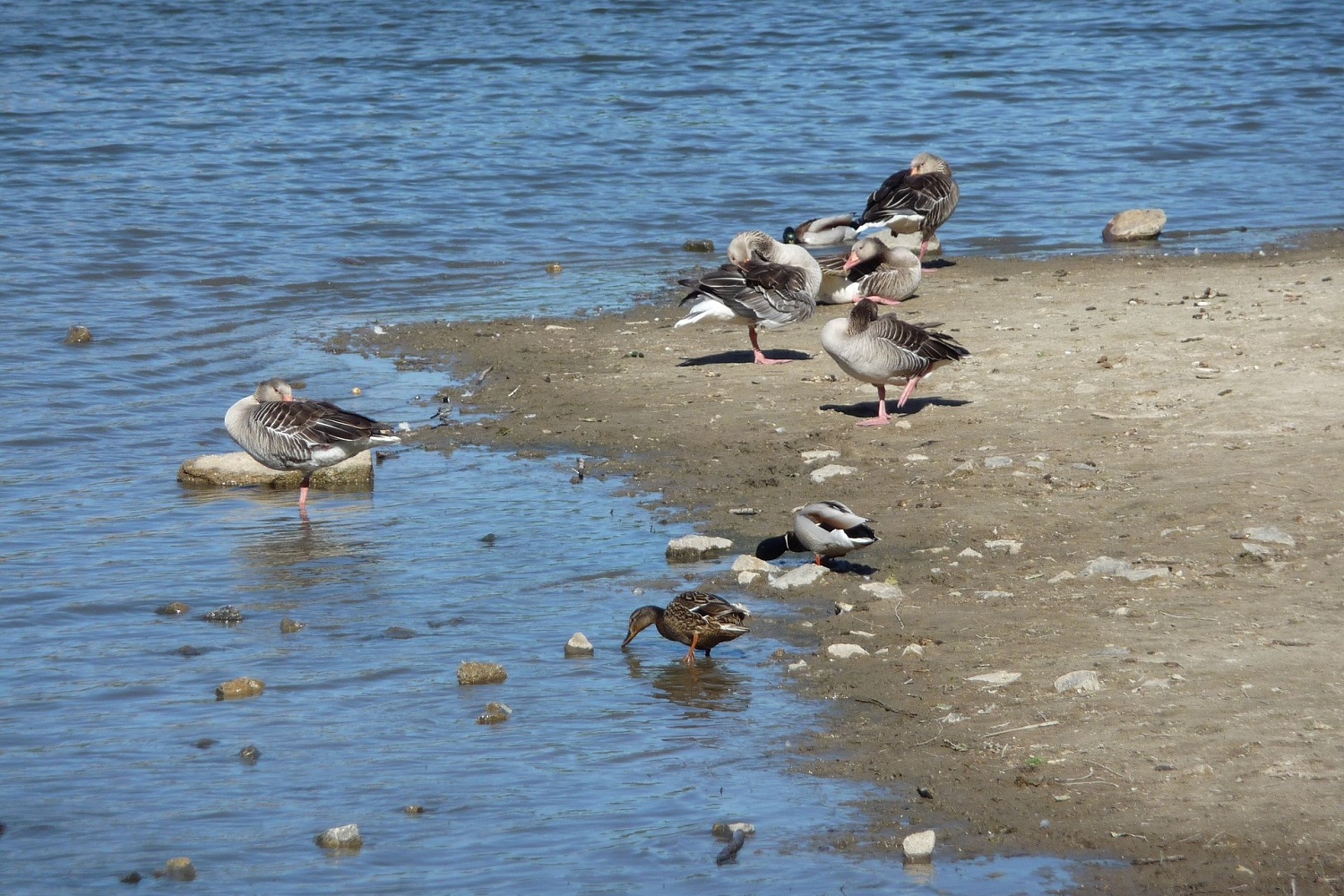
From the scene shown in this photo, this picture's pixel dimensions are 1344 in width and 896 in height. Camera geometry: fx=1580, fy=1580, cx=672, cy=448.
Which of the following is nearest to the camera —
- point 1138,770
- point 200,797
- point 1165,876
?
point 1165,876

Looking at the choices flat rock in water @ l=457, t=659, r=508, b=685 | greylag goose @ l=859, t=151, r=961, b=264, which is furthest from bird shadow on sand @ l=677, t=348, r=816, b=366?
flat rock in water @ l=457, t=659, r=508, b=685

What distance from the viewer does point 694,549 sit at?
930 cm

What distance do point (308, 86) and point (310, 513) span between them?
21.2 metres

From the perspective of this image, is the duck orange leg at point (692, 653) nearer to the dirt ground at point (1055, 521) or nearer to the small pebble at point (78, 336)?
the dirt ground at point (1055, 521)

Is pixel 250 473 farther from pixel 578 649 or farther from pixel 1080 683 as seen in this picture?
pixel 1080 683

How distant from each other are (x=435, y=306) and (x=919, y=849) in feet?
40.1

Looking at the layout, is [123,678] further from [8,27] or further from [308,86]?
[8,27]

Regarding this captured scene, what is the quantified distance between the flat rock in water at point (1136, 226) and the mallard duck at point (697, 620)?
12.1 metres

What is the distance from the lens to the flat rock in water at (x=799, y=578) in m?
8.81

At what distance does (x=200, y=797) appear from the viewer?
6.65 meters

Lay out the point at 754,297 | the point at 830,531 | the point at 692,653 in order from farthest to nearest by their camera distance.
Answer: the point at 754,297, the point at 830,531, the point at 692,653

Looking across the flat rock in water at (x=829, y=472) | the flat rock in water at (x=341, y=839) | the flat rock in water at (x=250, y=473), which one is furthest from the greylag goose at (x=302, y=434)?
the flat rock in water at (x=341, y=839)

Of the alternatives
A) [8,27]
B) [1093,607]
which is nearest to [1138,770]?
[1093,607]

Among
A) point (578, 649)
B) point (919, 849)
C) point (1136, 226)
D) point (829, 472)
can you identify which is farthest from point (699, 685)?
point (1136, 226)
